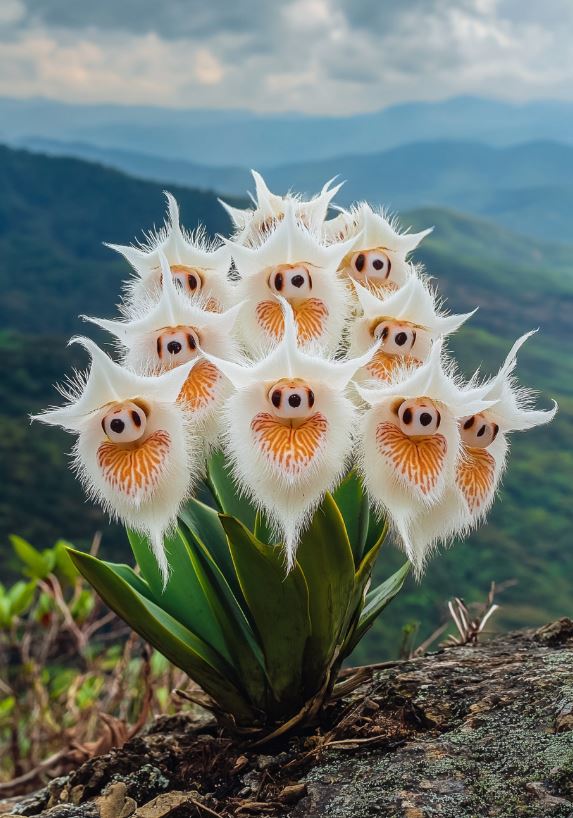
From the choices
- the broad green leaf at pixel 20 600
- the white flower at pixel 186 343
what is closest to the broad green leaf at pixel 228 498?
the white flower at pixel 186 343

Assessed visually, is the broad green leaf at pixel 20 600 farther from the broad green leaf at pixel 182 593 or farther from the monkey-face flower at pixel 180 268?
the monkey-face flower at pixel 180 268

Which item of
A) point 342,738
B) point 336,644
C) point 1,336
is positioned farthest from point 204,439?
point 1,336

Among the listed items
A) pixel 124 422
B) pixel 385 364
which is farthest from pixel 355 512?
pixel 124 422

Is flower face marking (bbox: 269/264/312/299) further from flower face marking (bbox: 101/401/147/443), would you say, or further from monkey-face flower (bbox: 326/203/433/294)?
flower face marking (bbox: 101/401/147/443)

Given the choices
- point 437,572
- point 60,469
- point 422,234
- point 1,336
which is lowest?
point 437,572

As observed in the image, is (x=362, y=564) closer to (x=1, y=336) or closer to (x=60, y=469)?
(x=60, y=469)

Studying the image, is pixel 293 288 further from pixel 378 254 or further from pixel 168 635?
pixel 168 635
